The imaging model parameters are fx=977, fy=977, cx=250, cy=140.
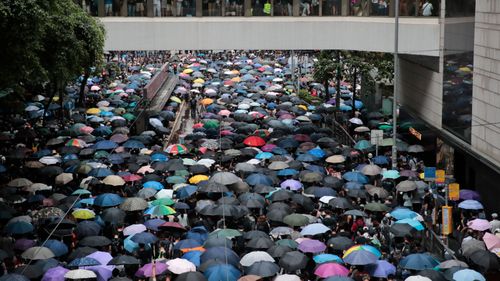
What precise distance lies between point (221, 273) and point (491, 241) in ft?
23.0

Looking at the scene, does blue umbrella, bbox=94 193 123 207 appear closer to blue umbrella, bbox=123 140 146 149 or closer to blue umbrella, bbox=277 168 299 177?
blue umbrella, bbox=277 168 299 177

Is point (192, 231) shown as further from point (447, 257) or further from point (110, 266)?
point (447, 257)

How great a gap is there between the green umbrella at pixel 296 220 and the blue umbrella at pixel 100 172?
7.72 meters

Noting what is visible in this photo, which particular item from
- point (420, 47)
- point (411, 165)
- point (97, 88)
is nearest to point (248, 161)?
point (411, 165)

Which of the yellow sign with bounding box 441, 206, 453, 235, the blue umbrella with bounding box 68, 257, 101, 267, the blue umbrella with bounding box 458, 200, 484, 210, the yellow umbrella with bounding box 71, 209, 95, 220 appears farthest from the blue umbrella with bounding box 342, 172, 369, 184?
the blue umbrella with bounding box 68, 257, 101, 267

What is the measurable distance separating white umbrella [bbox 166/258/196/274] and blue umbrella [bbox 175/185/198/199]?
6432mm

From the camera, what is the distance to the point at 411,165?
3381 cm

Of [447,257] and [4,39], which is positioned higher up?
[4,39]

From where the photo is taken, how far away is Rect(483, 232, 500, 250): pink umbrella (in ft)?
74.6

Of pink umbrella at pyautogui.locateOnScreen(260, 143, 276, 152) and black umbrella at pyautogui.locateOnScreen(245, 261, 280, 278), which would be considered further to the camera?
pink umbrella at pyautogui.locateOnScreen(260, 143, 276, 152)

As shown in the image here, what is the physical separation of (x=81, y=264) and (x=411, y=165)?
52.8 ft

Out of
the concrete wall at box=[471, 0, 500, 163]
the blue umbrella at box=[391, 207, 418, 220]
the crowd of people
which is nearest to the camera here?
the crowd of people

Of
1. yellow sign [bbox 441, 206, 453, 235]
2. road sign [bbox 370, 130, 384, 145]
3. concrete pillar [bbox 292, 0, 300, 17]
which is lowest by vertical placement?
yellow sign [bbox 441, 206, 453, 235]

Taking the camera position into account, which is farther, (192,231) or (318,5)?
(318,5)
